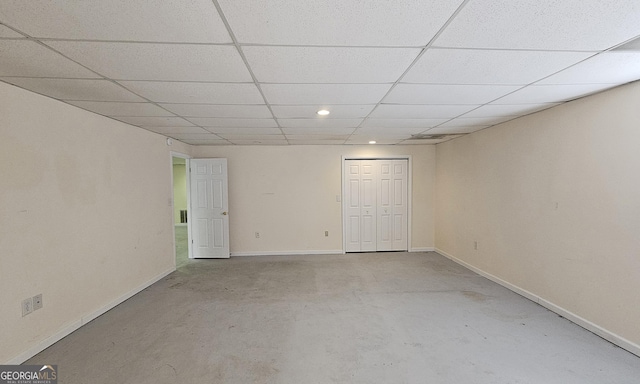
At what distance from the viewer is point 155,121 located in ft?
11.1

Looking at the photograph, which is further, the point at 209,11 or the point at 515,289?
the point at 515,289

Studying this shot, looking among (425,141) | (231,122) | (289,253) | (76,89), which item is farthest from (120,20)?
(425,141)

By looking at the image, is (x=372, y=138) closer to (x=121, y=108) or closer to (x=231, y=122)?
(x=231, y=122)

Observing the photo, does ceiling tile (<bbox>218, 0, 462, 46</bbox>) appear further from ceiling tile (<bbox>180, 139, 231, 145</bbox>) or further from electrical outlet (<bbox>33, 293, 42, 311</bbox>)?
ceiling tile (<bbox>180, 139, 231, 145</bbox>)

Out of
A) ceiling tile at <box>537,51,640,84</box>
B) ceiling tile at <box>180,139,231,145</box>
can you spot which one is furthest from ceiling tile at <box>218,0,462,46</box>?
ceiling tile at <box>180,139,231,145</box>

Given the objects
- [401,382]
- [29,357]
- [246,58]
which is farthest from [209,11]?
[29,357]

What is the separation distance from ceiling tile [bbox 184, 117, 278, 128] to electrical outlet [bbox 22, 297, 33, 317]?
2.27 m

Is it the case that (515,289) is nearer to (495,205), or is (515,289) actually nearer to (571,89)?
(495,205)

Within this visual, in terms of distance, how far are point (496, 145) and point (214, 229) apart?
513 cm

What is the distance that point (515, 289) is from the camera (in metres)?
3.52

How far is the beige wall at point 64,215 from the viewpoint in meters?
2.16

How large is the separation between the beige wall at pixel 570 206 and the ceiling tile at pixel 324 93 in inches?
81.9

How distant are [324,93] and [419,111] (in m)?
1.31

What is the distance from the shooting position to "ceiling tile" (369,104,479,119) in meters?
2.90
